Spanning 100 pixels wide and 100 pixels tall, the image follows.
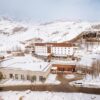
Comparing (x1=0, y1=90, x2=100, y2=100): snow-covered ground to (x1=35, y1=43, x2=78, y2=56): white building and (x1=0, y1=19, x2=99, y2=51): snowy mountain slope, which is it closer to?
(x1=35, y1=43, x2=78, y2=56): white building

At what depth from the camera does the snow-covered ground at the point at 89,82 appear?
1616 centimetres

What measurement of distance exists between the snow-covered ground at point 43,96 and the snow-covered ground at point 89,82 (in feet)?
6.15

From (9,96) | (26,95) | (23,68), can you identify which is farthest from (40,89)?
(23,68)

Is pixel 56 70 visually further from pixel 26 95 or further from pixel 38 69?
pixel 26 95

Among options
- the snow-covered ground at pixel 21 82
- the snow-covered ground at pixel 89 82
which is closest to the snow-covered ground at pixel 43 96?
the snow-covered ground at pixel 89 82

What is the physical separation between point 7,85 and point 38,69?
3.35 meters

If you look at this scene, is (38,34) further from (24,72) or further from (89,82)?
(89,82)

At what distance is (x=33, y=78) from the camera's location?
58.1ft

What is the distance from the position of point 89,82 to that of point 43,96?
15.6 ft

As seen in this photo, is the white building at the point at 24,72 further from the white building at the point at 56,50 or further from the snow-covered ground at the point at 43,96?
the white building at the point at 56,50

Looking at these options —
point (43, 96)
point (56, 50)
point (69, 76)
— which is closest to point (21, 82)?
point (43, 96)

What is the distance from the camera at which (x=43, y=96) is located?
14.2m

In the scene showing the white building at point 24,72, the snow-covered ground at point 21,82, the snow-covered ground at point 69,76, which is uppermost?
the white building at point 24,72

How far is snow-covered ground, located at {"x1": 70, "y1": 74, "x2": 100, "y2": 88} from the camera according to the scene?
1616 centimetres
